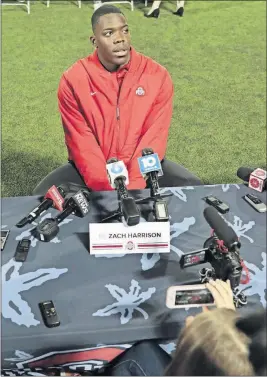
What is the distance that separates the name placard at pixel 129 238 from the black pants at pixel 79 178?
752mm

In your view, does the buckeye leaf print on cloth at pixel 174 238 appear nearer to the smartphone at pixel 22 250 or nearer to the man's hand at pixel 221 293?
the man's hand at pixel 221 293

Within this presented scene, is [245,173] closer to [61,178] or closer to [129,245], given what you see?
[129,245]

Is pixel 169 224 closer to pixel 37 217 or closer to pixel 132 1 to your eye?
pixel 37 217

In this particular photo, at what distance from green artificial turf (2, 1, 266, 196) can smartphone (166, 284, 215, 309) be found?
1883mm

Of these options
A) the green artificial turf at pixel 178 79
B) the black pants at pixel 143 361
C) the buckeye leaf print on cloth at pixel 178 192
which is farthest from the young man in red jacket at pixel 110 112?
the black pants at pixel 143 361

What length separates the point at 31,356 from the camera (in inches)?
79.4

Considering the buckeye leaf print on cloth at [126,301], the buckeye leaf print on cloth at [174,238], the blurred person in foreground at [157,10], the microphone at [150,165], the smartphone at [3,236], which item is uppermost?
the microphone at [150,165]

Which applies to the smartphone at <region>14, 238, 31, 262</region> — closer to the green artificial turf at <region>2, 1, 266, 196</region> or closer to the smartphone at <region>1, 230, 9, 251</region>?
the smartphone at <region>1, 230, 9, 251</region>

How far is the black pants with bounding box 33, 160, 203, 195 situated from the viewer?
300cm

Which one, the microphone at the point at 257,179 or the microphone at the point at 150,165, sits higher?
the microphone at the point at 150,165

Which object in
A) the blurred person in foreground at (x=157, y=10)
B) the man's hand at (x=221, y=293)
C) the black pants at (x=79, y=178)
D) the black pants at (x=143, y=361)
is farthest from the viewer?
the blurred person in foreground at (x=157, y=10)

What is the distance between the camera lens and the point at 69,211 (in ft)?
8.22

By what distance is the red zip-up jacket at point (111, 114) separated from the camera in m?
2.91

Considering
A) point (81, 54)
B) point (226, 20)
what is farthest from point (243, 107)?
point (226, 20)
